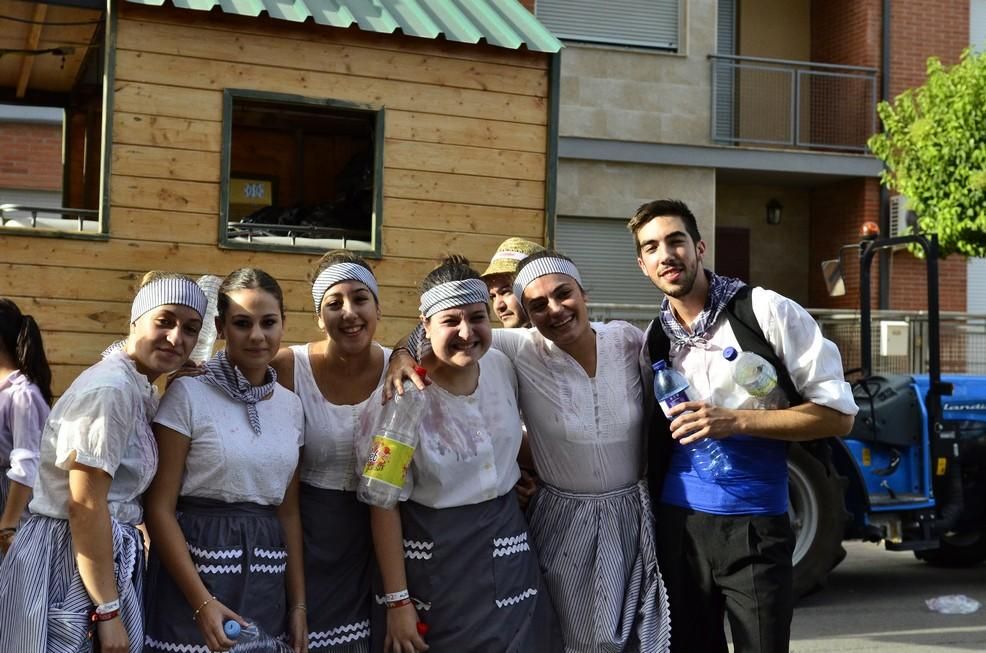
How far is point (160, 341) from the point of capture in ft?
11.0

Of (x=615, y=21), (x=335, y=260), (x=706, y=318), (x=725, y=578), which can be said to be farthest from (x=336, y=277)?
(x=615, y=21)

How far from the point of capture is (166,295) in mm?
3361

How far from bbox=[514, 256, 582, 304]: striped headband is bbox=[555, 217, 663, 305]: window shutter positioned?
11.4 meters

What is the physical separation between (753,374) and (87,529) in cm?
203

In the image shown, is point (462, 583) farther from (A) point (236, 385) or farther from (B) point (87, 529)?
(B) point (87, 529)

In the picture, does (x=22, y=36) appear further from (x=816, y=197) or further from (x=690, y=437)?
(x=816, y=197)

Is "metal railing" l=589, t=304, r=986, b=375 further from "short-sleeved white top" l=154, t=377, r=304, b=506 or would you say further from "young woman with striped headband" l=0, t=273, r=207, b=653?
"young woman with striped headband" l=0, t=273, r=207, b=653

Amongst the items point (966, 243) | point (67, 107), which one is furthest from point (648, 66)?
point (67, 107)

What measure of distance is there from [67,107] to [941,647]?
26.5 ft

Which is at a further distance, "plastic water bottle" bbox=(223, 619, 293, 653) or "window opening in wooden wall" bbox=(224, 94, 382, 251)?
"window opening in wooden wall" bbox=(224, 94, 382, 251)

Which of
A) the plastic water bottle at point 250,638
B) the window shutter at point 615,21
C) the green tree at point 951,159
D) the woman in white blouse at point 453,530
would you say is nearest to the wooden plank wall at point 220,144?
the woman in white blouse at point 453,530

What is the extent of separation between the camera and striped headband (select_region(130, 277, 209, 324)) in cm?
336

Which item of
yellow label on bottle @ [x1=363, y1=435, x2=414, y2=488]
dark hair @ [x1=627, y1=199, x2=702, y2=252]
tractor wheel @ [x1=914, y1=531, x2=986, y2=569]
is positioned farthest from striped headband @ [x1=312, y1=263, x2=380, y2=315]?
tractor wheel @ [x1=914, y1=531, x2=986, y2=569]

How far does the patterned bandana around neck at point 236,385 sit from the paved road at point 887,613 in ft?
13.3
